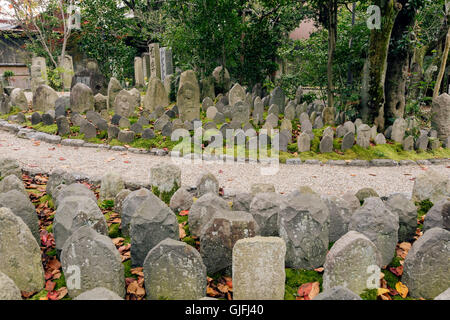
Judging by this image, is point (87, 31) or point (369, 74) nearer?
point (369, 74)

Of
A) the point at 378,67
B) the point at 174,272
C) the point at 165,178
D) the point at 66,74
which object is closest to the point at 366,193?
the point at 165,178

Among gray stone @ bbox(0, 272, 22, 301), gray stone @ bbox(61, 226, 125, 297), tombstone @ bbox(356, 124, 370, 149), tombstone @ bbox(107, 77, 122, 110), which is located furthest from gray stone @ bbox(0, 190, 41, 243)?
tombstone @ bbox(107, 77, 122, 110)

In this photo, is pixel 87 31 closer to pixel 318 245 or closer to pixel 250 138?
pixel 250 138

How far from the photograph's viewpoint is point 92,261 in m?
2.42

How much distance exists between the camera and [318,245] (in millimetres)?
2855

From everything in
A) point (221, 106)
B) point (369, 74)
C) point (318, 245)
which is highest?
point (369, 74)

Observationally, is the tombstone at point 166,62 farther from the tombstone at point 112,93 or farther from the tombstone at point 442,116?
the tombstone at point 442,116

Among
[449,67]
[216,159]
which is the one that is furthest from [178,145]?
[449,67]

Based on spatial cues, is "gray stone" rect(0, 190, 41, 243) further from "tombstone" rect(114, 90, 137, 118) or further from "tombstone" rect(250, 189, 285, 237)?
"tombstone" rect(114, 90, 137, 118)

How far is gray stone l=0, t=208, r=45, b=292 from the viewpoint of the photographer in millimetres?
2512

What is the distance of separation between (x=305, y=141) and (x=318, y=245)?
451 cm

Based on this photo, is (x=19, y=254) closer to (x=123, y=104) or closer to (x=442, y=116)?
(x=123, y=104)

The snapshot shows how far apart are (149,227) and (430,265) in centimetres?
209

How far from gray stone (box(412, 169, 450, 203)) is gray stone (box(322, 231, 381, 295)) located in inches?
83.2
